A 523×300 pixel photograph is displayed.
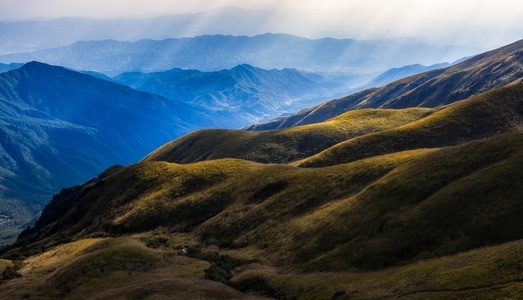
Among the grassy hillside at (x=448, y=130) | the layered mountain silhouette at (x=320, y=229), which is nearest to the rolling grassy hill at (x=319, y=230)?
the layered mountain silhouette at (x=320, y=229)

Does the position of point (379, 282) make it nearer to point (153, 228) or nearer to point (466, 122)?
point (153, 228)

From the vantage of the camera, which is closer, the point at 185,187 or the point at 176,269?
the point at 176,269

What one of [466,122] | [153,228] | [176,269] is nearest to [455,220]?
[176,269]

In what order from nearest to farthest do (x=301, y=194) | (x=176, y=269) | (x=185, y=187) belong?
1. (x=176, y=269)
2. (x=301, y=194)
3. (x=185, y=187)

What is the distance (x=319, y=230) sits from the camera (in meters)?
82.1

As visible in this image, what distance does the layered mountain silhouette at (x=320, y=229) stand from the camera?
2231 inches

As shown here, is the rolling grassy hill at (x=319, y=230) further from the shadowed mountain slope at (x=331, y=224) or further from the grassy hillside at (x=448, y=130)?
the grassy hillside at (x=448, y=130)

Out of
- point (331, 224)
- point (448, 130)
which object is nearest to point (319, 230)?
point (331, 224)

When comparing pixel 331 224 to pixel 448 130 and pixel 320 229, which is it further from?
pixel 448 130

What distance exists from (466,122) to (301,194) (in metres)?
75.9

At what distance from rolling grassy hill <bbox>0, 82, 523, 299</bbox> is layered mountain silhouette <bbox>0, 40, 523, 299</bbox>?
0.94ft

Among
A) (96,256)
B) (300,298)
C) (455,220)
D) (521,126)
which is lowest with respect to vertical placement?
(300,298)

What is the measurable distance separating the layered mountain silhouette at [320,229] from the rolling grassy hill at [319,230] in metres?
0.29

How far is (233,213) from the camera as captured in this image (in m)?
108
